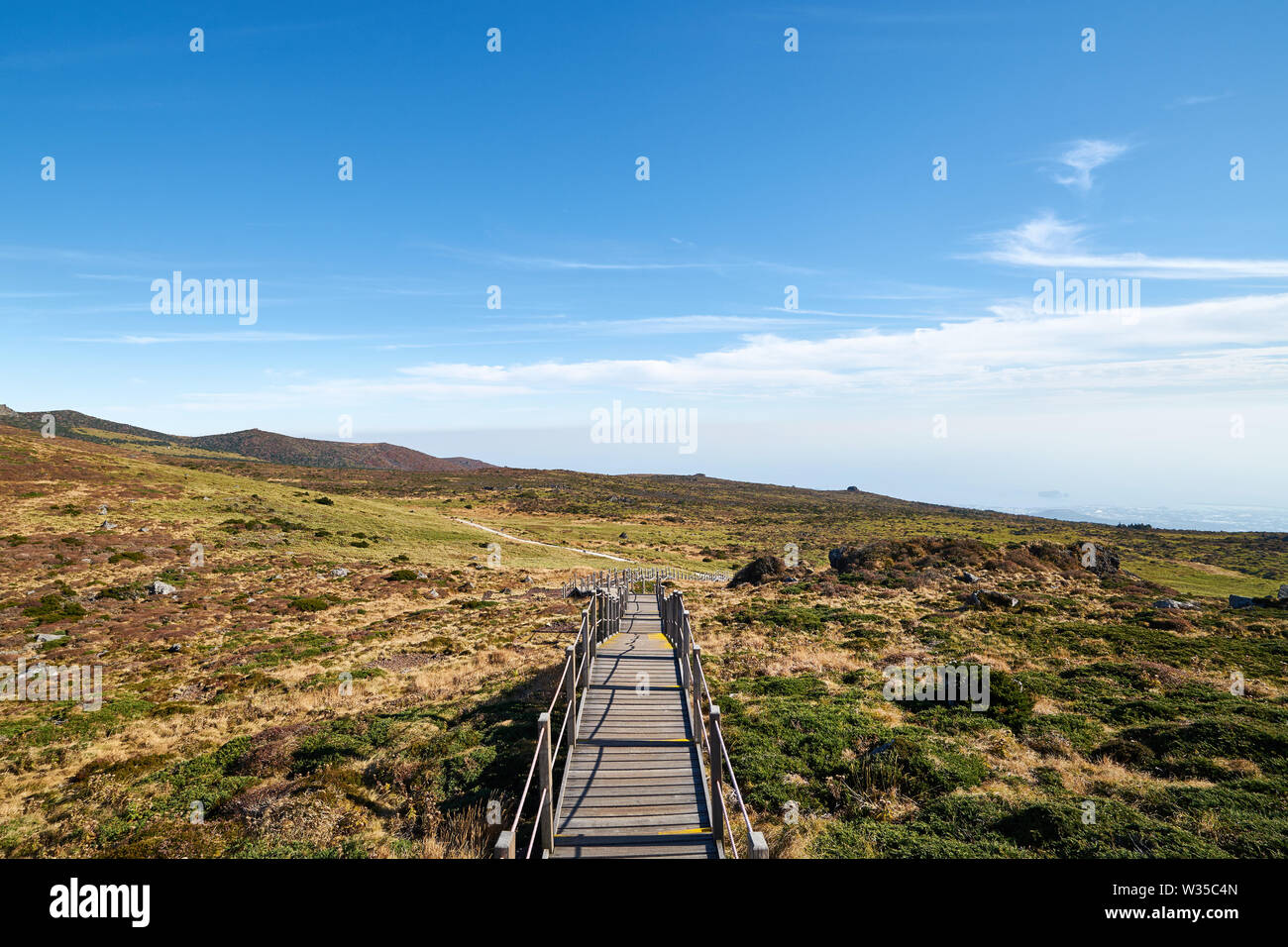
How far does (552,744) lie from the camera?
526 inches

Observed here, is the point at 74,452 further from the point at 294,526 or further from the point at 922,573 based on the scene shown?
the point at 922,573

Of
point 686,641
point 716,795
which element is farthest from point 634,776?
point 686,641

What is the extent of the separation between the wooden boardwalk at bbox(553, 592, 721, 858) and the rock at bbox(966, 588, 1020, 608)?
2203cm

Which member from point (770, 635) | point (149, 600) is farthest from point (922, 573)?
point (149, 600)

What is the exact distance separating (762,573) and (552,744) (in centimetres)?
2887

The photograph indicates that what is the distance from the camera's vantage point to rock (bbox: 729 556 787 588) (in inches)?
1544

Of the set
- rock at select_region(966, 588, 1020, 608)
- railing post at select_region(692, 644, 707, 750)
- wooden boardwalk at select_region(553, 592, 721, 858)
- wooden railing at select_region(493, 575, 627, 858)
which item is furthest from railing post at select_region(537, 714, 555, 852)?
rock at select_region(966, 588, 1020, 608)

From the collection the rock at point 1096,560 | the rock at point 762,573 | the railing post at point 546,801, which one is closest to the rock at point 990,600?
the rock at point 762,573

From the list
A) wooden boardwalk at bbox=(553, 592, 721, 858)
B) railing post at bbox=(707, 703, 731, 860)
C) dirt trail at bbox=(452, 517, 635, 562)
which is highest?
railing post at bbox=(707, 703, 731, 860)

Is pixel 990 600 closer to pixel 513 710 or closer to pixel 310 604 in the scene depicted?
pixel 513 710

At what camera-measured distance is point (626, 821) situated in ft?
28.8

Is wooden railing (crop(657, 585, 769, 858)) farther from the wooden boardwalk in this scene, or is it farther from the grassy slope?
the grassy slope
